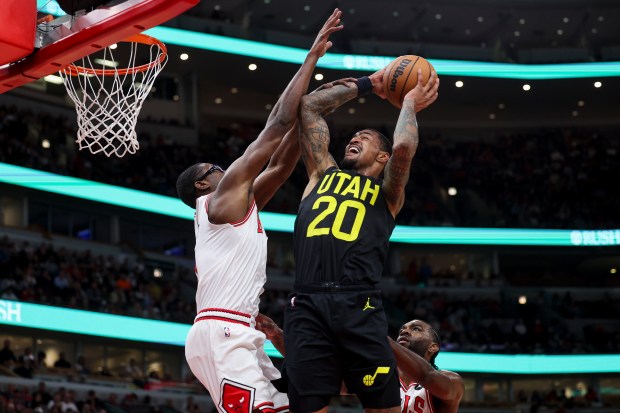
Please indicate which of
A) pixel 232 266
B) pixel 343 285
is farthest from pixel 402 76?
pixel 232 266

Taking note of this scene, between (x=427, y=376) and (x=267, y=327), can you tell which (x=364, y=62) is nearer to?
(x=427, y=376)

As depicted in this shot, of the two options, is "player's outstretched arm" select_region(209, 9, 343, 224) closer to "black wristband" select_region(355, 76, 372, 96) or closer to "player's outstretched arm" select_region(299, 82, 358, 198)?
"player's outstretched arm" select_region(299, 82, 358, 198)

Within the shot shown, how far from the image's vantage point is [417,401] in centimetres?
655

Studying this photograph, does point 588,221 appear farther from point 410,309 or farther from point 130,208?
point 130,208

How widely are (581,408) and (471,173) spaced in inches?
357

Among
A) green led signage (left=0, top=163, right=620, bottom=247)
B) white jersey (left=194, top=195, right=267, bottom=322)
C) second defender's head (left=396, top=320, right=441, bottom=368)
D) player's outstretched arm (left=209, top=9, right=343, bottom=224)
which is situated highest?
green led signage (left=0, top=163, right=620, bottom=247)

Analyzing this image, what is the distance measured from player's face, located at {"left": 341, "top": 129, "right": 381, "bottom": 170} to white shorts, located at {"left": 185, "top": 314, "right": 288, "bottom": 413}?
3.45 ft

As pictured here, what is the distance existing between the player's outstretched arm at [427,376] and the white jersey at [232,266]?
0.90 m

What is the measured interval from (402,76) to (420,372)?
1.74 meters

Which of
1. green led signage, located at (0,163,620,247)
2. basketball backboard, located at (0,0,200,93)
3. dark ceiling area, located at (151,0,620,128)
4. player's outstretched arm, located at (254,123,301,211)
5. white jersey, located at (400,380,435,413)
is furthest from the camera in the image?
dark ceiling area, located at (151,0,620,128)

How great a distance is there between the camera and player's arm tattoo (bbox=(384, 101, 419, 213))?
5.16 m

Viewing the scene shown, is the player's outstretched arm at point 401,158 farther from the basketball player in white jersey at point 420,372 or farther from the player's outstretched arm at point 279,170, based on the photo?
the basketball player in white jersey at point 420,372

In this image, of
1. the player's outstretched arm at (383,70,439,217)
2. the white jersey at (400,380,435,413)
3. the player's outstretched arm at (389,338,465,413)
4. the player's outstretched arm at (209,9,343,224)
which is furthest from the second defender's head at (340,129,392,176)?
the white jersey at (400,380,435,413)

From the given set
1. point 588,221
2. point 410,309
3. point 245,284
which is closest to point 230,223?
point 245,284
